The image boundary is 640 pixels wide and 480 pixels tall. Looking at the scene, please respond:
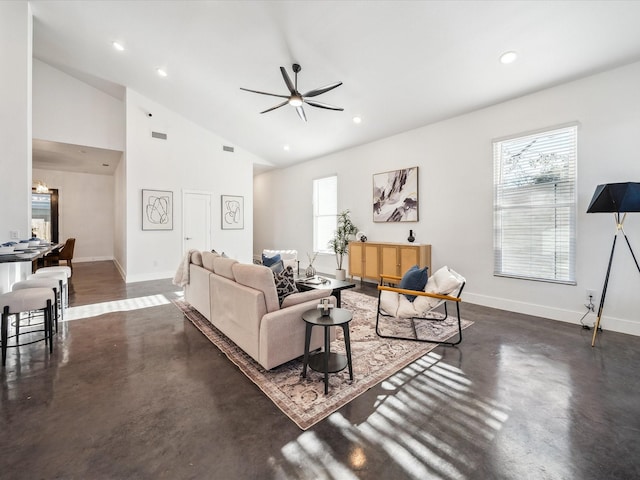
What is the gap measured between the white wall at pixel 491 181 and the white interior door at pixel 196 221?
359cm

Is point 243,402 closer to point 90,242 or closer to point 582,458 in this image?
point 582,458

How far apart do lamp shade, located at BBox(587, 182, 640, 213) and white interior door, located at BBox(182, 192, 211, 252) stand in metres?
7.80

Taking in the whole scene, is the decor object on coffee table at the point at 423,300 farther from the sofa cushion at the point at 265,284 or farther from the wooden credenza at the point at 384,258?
the wooden credenza at the point at 384,258

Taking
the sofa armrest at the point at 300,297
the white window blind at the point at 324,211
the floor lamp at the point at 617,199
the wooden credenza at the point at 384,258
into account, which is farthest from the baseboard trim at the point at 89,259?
the floor lamp at the point at 617,199

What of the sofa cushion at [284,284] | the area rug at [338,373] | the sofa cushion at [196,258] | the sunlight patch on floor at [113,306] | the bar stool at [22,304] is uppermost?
the sofa cushion at [196,258]

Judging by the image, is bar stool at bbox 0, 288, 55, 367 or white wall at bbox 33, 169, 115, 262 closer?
bar stool at bbox 0, 288, 55, 367

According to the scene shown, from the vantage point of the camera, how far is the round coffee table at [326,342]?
220 centimetres

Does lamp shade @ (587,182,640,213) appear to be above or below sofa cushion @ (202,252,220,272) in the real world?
above

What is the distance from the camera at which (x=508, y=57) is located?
3457mm

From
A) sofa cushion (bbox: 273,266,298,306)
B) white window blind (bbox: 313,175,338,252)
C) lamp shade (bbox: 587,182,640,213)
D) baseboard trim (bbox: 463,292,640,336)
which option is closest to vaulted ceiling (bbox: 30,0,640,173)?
white window blind (bbox: 313,175,338,252)

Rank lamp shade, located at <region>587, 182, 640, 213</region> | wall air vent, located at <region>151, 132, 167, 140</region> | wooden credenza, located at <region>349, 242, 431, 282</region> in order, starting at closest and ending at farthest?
lamp shade, located at <region>587, 182, 640, 213</region> < wooden credenza, located at <region>349, 242, 431, 282</region> < wall air vent, located at <region>151, 132, 167, 140</region>

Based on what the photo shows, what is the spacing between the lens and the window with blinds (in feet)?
12.5

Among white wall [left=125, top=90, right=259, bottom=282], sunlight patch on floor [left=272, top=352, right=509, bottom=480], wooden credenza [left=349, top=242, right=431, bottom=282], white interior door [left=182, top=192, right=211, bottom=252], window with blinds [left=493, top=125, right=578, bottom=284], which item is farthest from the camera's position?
white interior door [left=182, top=192, right=211, bottom=252]

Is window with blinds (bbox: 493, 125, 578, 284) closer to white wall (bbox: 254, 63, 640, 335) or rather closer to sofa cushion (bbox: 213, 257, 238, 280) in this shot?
white wall (bbox: 254, 63, 640, 335)
